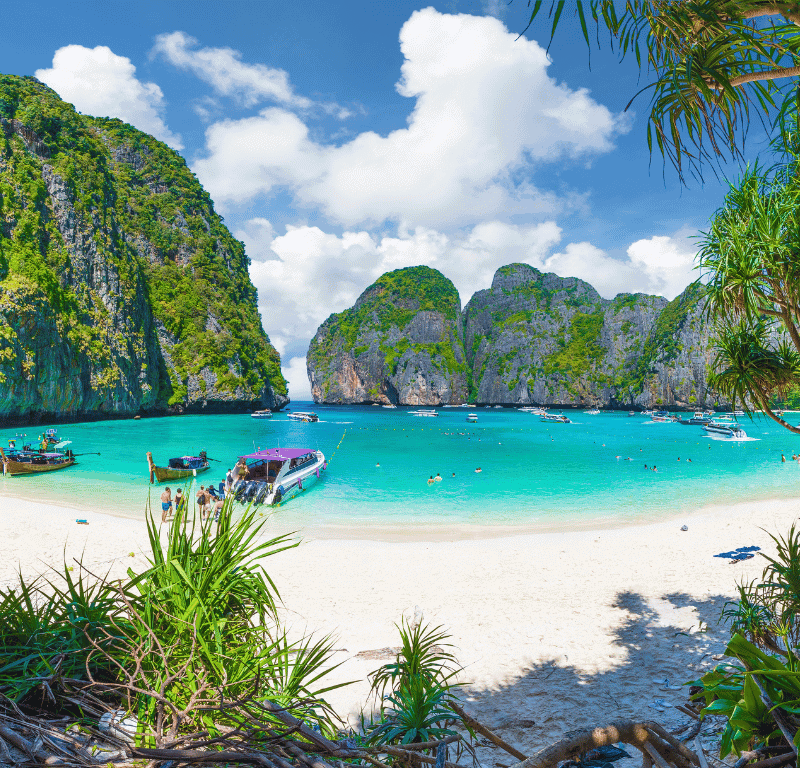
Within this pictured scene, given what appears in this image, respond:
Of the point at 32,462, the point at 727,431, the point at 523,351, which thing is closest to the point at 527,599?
the point at 32,462

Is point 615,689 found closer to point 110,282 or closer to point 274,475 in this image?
point 274,475

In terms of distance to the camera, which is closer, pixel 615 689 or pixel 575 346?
pixel 615 689

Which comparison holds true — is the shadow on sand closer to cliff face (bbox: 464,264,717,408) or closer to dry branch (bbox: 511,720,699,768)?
dry branch (bbox: 511,720,699,768)

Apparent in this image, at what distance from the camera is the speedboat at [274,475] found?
679 inches

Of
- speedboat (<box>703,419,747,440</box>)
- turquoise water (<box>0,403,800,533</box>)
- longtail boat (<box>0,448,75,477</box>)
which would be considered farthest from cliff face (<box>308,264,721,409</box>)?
longtail boat (<box>0,448,75,477</box>)

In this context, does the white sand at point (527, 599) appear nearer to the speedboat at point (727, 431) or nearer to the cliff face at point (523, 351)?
the speedboat at point (727, 431)

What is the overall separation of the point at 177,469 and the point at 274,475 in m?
6.34

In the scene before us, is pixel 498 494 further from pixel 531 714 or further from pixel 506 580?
pixel 531 714

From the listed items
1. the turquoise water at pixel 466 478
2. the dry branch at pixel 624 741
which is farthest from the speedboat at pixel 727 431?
the dry branch at pixel 624 741

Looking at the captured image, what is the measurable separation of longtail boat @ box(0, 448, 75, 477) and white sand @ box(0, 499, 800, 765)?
907cm

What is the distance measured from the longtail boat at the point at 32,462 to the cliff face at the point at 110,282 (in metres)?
23.3

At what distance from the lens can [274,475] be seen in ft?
65.2

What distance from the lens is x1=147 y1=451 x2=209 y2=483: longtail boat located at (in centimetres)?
2039

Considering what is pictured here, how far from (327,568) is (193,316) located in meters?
75.7
